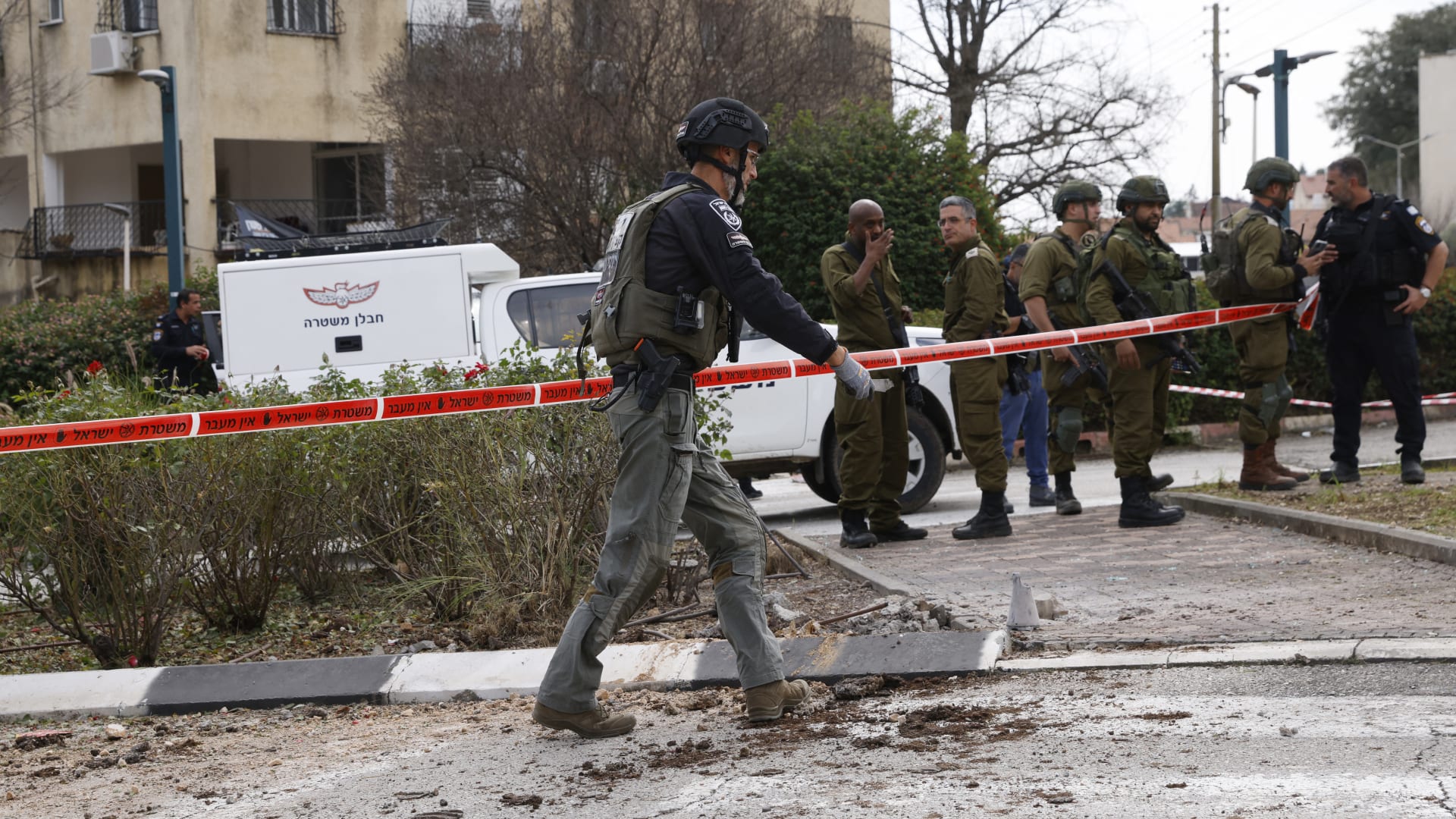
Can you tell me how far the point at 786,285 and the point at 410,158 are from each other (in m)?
5.60

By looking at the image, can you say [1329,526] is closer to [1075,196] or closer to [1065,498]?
[1065,498]

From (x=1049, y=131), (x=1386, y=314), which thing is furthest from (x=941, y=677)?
(x=1049, y=131)

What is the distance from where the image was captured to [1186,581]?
22.4 ft

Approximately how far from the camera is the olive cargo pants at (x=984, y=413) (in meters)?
8.49

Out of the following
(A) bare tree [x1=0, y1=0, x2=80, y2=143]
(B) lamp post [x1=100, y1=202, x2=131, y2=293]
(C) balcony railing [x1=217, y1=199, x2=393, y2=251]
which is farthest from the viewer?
(A) bare tree [x1=0, y1=0, x2=80, y2=143]

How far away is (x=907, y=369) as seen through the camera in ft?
29.5

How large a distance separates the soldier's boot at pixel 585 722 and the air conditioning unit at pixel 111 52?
24530 millimetres

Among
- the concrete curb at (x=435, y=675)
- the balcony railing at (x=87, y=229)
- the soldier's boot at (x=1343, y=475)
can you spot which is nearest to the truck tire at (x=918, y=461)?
the soldier's boot at (x=1343, y=475)

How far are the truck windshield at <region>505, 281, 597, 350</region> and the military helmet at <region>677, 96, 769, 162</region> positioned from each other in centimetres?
652

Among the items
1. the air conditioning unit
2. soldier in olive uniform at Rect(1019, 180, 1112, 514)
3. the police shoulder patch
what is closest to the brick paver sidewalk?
soldier in olive uniform at Rect(1019, 180, 1112, 514)

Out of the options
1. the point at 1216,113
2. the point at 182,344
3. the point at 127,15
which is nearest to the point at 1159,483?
the point at 182,344

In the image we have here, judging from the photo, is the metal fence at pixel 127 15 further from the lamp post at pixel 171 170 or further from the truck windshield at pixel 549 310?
the truck windshield at pixel 549 310

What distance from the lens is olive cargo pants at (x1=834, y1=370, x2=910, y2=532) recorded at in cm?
833

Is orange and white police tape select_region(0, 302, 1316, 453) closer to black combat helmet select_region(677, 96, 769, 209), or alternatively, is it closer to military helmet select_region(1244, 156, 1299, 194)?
black combat helmet select_region(677, 96, 769, 209)
